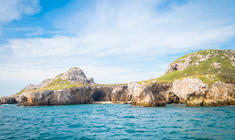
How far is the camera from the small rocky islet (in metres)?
54.2

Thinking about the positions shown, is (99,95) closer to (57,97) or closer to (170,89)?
(57,97)

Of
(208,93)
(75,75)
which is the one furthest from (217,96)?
(75,75)

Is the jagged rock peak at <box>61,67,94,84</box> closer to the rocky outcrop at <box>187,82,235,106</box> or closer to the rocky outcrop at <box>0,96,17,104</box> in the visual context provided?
the rocky outcrop at <box>0,96,17,104</box>

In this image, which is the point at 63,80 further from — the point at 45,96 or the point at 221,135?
the point at 221,135

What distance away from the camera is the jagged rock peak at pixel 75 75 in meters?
122

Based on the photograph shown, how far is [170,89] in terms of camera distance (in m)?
79.1

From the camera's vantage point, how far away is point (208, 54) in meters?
103

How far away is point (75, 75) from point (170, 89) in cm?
7261

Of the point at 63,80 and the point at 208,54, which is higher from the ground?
the point at 208,54

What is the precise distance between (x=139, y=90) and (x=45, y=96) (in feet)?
173

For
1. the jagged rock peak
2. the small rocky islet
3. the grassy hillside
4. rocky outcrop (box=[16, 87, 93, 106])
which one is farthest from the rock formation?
the grassy hillside

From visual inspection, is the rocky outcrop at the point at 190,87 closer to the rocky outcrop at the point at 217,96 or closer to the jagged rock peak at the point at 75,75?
the rocky outcrop at the point at 217,96

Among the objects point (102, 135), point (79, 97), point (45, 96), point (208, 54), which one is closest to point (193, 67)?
point (208, 54)

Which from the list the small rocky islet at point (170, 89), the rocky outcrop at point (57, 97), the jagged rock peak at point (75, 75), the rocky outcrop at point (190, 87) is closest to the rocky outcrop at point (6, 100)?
the small rocky islet at point (170, 89)
